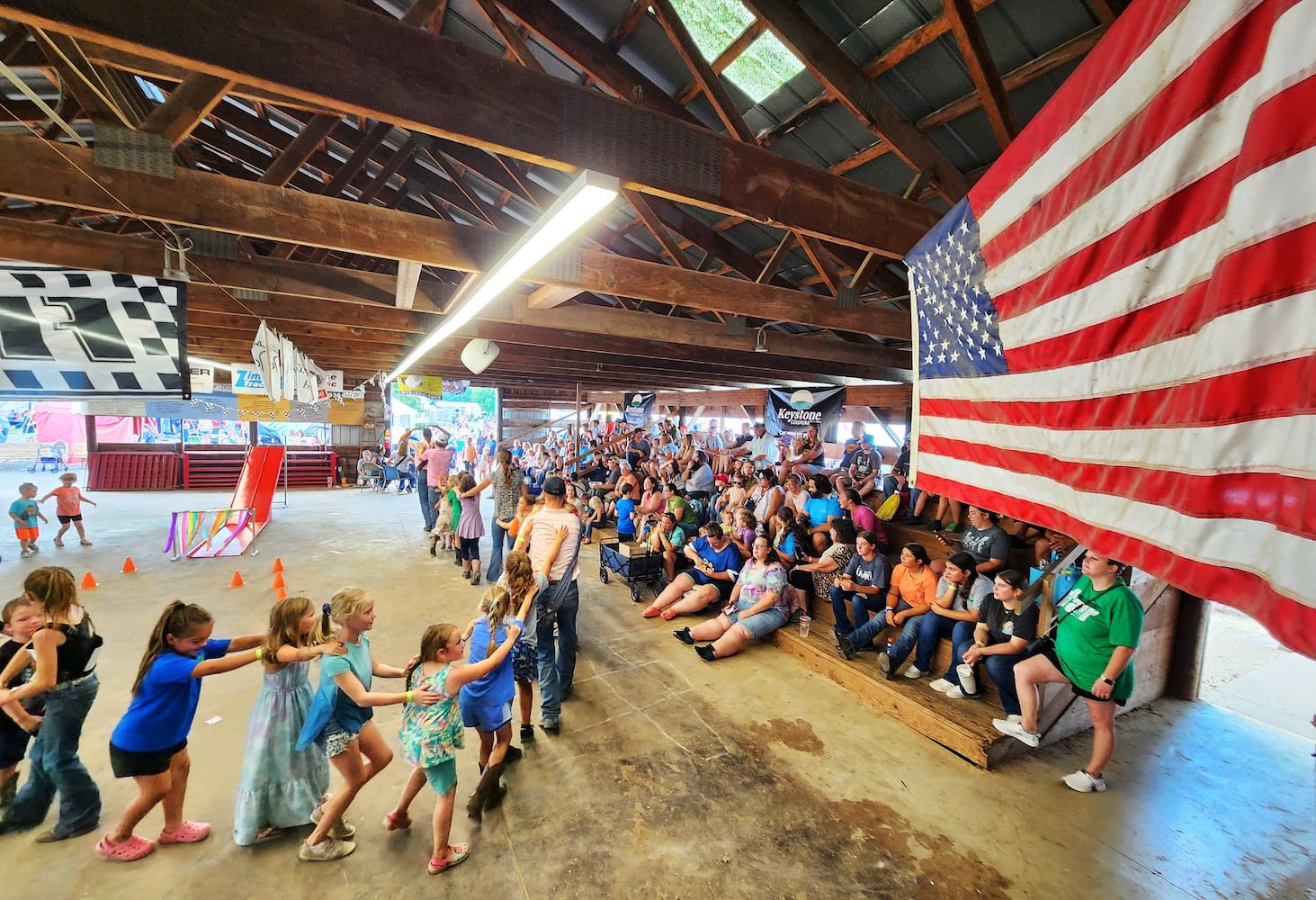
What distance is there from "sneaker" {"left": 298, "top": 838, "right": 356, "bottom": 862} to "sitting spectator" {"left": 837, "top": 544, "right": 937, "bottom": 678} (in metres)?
4.26

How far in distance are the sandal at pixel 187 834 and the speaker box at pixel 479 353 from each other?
5.87m

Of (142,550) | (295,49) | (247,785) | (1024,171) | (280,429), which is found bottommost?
(142,550)

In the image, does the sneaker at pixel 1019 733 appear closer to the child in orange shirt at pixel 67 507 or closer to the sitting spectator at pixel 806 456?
the sitting spectator at pixel 806 456

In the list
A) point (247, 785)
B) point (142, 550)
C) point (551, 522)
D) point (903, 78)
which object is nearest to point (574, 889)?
point (247, 785)

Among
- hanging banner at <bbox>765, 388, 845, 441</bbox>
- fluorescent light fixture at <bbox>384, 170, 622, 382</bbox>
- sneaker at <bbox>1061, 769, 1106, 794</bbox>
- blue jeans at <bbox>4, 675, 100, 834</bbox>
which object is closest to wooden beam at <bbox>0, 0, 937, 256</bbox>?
fluorescent light fixture at <bbox>384, 170, 622, 382</bbox>

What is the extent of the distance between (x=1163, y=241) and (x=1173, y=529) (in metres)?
0.80

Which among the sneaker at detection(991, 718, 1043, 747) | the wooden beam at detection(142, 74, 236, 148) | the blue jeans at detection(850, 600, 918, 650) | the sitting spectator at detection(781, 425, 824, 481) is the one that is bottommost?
the sneaker at detection(991, 718, 1043, 747)

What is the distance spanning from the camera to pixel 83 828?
293 cm

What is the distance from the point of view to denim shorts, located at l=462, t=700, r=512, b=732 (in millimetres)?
→ 3117

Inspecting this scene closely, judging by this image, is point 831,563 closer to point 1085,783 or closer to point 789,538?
point 789,538

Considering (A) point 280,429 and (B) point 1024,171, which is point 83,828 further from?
(A) point 280,429

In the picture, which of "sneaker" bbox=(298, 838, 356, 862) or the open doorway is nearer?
"sneaker" bbox=(298, 838, 356, 862)

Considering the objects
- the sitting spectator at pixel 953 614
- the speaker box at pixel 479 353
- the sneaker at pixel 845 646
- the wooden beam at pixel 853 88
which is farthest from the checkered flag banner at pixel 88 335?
the sitting spectator at pixel 953 614

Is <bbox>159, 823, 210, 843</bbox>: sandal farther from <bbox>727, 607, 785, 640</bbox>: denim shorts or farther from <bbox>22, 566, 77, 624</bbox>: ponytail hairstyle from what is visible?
<bbox>727, 607, 785, 640</bbox>: denim shorts
